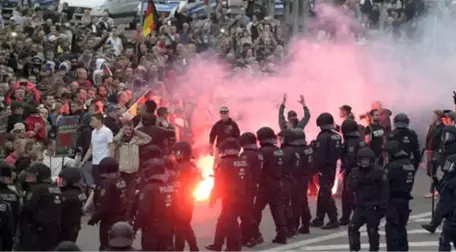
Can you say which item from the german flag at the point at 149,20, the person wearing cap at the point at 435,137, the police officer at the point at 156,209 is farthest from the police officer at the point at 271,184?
the german flag at the point at 149,20

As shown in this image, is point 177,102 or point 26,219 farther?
point 177,102

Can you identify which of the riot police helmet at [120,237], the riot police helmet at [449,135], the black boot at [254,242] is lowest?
the black boot at [254,242]

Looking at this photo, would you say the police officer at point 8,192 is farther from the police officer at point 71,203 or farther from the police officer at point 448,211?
the police officer at point 448,211

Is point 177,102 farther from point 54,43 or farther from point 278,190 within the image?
point 278,190

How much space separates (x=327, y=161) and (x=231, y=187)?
2824 mm

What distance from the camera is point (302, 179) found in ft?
57.3

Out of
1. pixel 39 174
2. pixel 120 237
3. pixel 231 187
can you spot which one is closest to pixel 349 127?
pixel 231 187

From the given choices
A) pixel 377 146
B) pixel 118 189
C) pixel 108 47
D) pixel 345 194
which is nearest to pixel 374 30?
pixel 108 47

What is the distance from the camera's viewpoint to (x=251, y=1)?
31.8 m

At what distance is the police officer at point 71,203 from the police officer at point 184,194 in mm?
1237

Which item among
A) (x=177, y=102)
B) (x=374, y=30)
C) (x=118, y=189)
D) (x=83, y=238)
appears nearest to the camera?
(x=118, y=189)

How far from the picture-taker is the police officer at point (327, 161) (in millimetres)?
17859

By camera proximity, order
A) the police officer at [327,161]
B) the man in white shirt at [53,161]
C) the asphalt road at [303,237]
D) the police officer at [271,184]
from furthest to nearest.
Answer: the police officer at [327,161] < the man in white shirt at [53,161] < the asphalt road at [303,237] < the police officer at [271,184]

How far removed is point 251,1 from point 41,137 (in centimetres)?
1451
